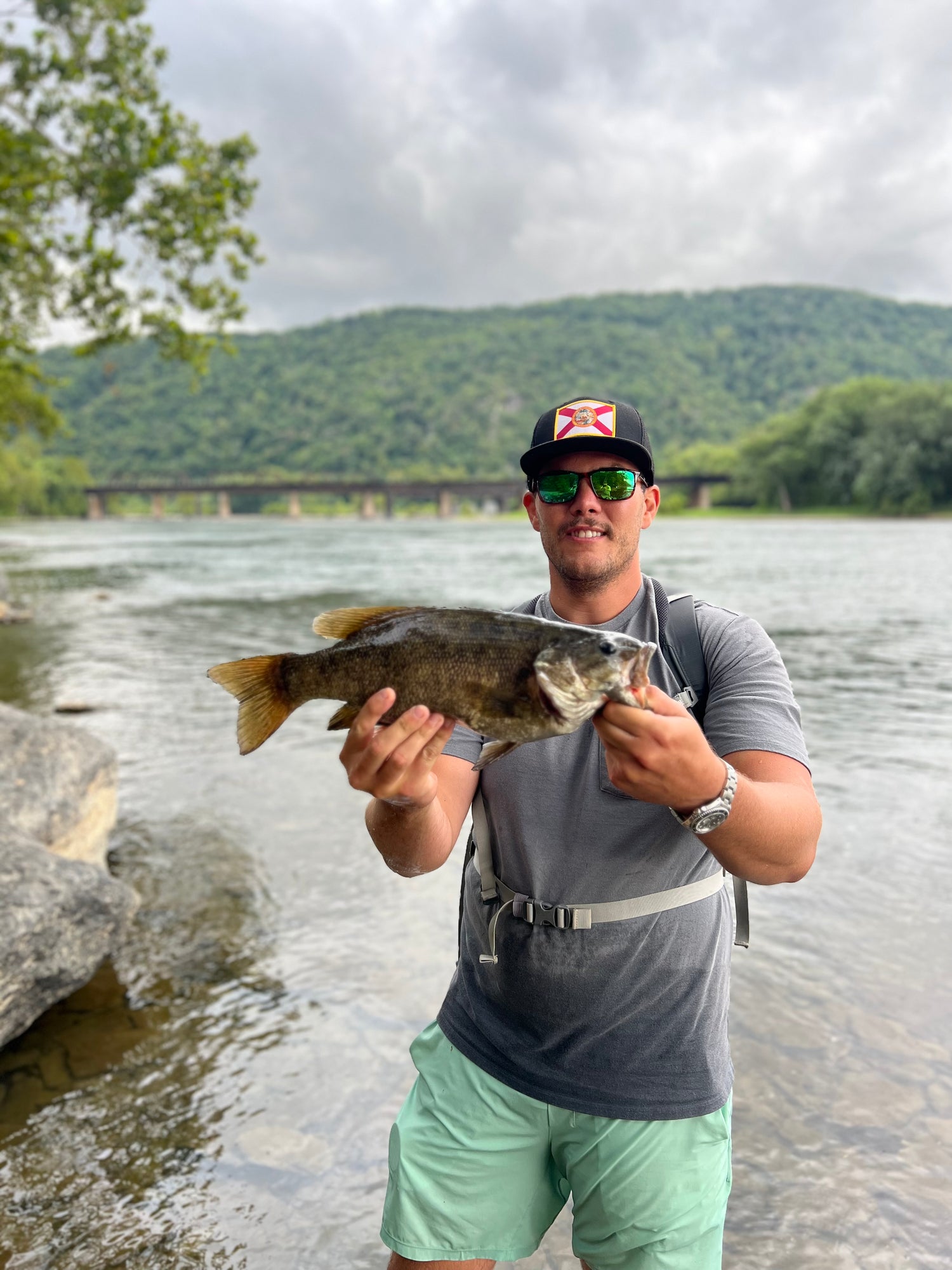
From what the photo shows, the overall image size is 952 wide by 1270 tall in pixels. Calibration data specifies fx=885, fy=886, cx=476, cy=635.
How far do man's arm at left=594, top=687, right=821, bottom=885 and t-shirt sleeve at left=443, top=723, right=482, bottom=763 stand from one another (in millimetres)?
606

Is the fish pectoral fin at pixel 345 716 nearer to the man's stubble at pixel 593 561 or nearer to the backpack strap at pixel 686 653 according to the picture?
the man's stubble at pixel 593 561

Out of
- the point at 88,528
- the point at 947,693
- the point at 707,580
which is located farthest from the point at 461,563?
the point at 88,528

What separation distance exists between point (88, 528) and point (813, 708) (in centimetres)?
10073

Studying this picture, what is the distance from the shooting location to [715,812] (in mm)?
1962

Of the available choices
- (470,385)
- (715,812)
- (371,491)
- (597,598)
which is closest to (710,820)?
(715,812)

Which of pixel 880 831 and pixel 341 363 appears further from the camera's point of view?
pixel 341 363

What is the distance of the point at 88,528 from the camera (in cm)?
10012

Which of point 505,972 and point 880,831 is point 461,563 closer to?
point 880,831

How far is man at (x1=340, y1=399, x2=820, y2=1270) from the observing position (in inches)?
86.7

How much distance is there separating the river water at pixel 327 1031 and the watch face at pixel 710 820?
8.20 ft

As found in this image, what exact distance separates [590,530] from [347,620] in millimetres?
728

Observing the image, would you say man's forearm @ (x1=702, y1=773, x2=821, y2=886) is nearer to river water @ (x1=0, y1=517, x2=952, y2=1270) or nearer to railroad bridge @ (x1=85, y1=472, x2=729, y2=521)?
river water @ (x1=0, y1=517, x2=952, y2=1270)

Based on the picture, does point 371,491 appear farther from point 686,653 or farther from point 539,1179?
point 539,1179

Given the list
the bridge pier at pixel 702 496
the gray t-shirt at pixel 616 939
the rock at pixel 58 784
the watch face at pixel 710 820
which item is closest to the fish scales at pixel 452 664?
the gray t-shirt at pixel 616 939
